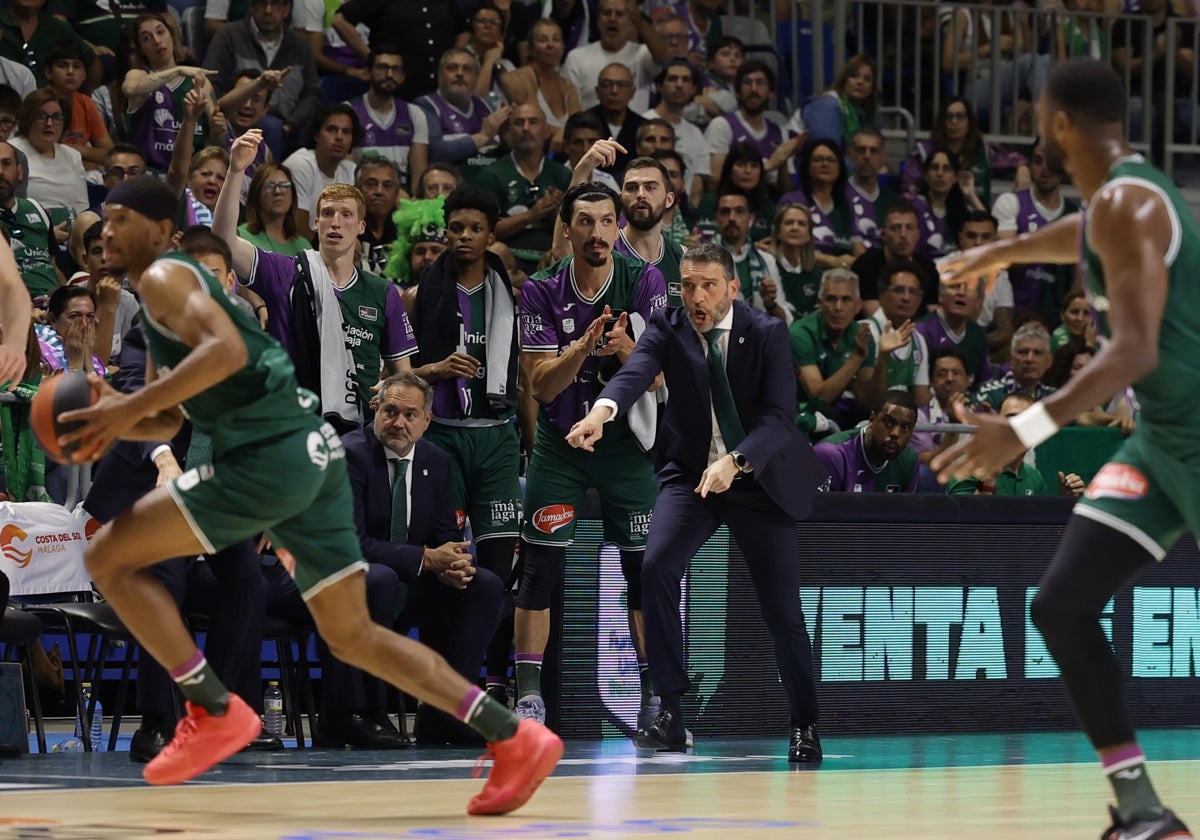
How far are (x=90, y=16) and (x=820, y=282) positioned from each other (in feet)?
18.7

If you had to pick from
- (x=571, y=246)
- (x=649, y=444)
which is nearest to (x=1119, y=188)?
(x=649, y=444)

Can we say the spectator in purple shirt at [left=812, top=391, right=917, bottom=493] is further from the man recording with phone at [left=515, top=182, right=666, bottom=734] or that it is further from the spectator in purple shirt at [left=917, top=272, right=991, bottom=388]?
the spectator in purple shirt at [left=917, top=272, right=991, bottom=388]

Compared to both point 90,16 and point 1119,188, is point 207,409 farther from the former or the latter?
point 90,16

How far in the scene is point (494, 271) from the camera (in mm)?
9227

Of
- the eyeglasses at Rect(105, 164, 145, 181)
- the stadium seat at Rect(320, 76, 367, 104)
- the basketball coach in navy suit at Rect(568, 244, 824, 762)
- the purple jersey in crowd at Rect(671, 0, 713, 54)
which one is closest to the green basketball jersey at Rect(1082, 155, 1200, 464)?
the basketball coach in navy suit at Rect(568, 244, 824, 762)

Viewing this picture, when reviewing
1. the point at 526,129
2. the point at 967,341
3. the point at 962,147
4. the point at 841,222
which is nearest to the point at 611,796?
the point at 526,129

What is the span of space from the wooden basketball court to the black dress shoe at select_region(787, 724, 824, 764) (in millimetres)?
93

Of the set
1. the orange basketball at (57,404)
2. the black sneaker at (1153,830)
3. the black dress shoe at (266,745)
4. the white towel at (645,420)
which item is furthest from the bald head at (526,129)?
the black sneaker at (1153,830)

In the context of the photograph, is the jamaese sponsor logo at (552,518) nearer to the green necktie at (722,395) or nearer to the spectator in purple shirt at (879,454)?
the green necktie at (722,395)

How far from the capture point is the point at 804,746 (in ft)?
25.8

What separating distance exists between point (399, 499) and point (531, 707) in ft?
3.83

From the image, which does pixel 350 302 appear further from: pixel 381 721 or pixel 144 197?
pixel 144 197

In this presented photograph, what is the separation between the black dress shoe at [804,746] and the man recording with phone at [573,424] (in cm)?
87

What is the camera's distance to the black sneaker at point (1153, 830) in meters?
4.55
